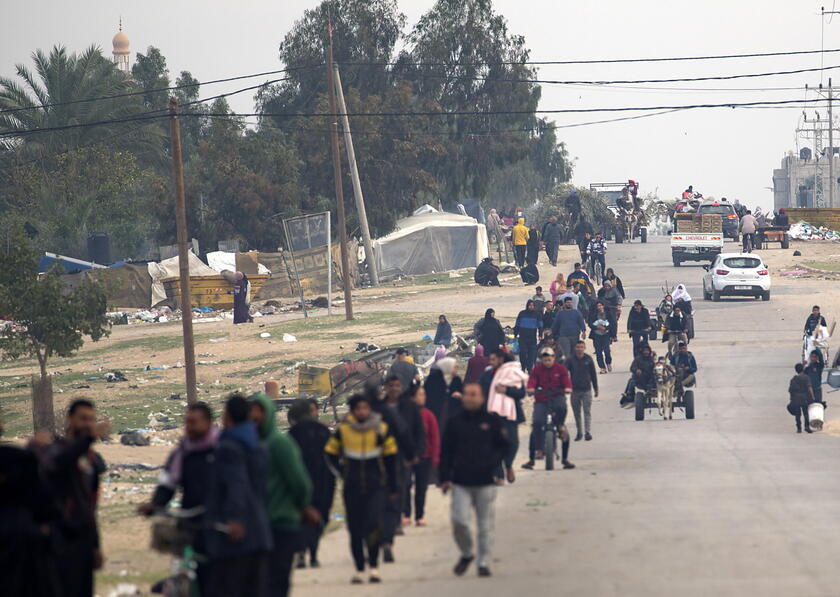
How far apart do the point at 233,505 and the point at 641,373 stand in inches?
564

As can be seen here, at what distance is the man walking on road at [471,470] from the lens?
431 inches

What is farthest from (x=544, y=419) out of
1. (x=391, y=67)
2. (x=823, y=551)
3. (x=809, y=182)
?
(x=809, y=182)

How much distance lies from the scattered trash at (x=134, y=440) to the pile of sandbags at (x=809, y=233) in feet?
157

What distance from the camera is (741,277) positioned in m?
40.8

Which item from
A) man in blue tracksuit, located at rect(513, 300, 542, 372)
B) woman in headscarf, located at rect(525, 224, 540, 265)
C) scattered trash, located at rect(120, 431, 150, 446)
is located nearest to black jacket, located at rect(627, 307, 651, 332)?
man in blue tracksuit, located at rect(513, 300, 542, 372)

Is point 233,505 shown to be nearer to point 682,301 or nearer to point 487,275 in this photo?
point 682,301

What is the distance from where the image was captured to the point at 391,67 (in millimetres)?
75938

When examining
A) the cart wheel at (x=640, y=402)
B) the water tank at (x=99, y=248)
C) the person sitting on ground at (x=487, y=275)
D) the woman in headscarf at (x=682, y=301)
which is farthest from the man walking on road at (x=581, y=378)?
the water tank at (x=99, y=248)

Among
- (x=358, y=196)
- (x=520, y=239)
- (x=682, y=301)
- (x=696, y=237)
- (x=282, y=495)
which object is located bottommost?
(x=282, y=495)

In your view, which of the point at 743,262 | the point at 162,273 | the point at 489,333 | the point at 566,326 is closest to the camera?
the point at 489,333

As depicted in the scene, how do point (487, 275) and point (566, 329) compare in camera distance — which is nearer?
point (566, 329)

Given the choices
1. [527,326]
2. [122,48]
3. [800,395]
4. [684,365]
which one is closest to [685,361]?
[684,365]

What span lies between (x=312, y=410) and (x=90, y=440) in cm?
336

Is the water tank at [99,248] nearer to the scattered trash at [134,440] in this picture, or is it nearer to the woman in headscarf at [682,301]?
the woman in headscarf at [682,301]
